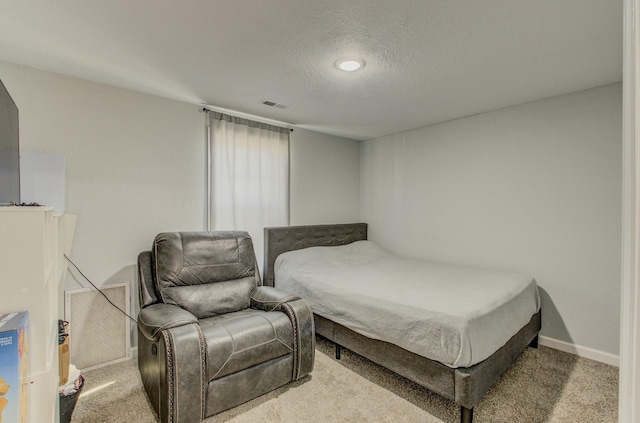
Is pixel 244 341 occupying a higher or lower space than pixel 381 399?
higher

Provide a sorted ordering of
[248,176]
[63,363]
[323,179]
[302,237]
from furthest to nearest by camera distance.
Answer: [323,179]
[302,237]
[248,176]
[63,363]

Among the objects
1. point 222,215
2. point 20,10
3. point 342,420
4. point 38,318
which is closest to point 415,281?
point 342,420

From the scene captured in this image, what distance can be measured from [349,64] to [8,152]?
2029 millimetres

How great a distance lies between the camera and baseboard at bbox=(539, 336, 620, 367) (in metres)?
2.51

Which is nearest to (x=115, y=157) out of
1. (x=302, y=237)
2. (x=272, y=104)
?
(x=272, y=104)

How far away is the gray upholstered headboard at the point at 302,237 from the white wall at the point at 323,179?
16 cm

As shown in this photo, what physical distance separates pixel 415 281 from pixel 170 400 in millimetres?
2020

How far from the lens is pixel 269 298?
2.43m

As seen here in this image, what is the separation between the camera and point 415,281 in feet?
8.78

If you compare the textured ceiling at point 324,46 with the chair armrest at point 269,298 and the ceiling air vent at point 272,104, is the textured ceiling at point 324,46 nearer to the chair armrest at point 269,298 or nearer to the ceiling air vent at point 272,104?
the ceiling air vent at point 272,104

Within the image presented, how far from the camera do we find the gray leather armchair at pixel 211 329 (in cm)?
172

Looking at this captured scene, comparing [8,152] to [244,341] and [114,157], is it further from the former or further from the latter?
[244,341]

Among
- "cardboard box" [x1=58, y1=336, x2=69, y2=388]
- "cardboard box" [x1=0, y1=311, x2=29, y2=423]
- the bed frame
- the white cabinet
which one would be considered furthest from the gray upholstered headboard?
"cardboard box" [x1=0, y1=311, x2=29, y2=423]

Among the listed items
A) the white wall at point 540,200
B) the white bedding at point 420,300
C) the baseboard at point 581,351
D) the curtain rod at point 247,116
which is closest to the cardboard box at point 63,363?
the white bedding at point 420,300
